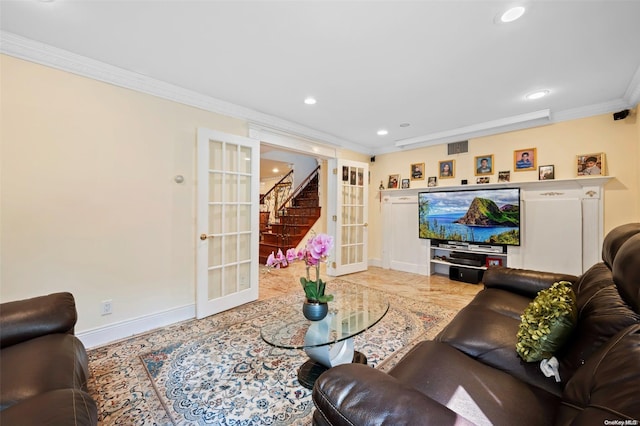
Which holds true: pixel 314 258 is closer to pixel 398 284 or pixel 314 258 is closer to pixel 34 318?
pixel 34 318

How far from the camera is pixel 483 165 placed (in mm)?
4285

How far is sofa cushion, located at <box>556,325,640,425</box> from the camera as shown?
65cm

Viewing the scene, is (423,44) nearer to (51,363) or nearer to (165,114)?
(165,114)

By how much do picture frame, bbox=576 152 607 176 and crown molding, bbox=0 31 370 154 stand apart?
13.3 feet

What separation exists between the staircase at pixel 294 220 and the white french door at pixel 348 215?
1.51 m

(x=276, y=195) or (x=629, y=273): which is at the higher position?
(x=276, y=195)

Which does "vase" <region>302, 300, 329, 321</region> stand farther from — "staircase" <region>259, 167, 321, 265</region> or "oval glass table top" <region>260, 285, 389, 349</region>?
"staircase" <region>259, 167, 321, 265</region>

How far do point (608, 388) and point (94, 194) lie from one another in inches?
135

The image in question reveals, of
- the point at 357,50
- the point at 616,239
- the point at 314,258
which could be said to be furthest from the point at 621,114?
the point at 314,258

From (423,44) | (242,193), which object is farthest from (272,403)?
(423,44)

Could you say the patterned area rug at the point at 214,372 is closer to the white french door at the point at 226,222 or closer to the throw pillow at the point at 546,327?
the white french door at the point at 226,222

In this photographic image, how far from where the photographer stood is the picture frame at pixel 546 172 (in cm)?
368

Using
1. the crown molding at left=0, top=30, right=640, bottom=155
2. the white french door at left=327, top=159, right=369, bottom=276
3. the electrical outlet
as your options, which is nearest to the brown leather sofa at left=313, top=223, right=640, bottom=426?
the electrical outlet

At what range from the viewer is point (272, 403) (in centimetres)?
164
